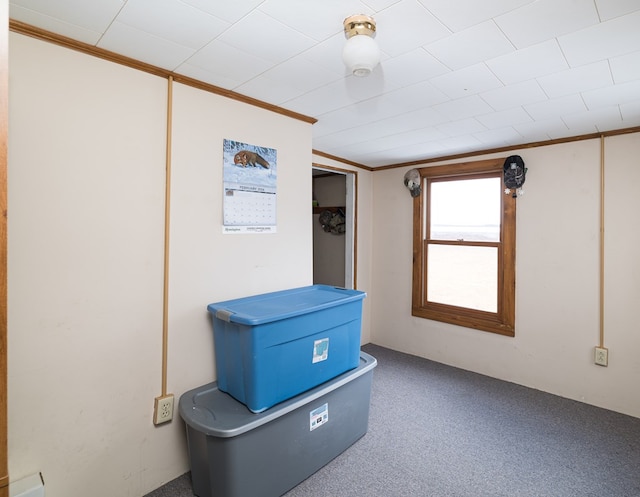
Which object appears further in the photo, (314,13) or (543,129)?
(543,129)

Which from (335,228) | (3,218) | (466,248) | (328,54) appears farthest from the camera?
(335,228)

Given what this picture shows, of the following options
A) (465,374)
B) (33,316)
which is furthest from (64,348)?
(465,374)

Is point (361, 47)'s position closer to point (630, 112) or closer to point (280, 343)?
point (280, 343)

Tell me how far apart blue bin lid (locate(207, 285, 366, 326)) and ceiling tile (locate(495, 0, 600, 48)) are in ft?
4.62

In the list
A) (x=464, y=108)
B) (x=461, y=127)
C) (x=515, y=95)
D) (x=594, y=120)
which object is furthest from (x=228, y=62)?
(x=594, y=120)

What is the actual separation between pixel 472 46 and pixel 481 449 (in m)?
2.20

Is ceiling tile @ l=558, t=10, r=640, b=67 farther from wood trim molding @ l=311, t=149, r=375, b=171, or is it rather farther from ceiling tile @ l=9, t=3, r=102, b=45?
wood trim molding @ l=311, t=149, r=375, b=171

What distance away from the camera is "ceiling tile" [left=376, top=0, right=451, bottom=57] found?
47.2 inches

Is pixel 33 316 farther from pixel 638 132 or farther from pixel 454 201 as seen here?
pixel 638 132

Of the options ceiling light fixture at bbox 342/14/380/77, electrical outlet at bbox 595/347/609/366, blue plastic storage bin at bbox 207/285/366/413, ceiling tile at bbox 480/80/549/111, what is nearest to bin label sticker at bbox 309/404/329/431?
blue plastic storage bin at bbox 207/285/366/413

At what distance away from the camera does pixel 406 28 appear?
1.30 m

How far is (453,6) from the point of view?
1.17 meters

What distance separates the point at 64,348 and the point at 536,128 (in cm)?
313

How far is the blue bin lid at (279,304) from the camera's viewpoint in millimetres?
1567
